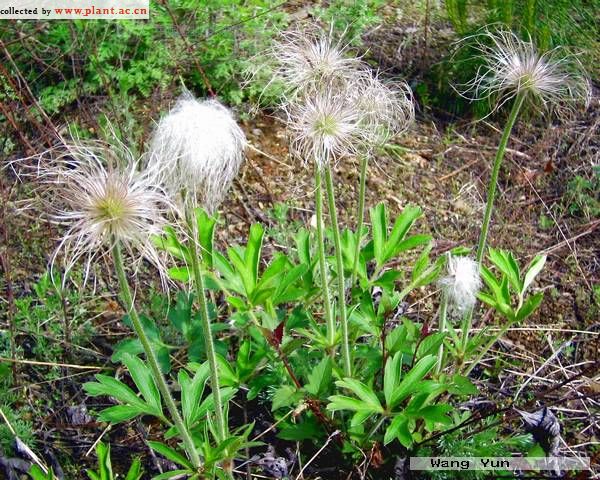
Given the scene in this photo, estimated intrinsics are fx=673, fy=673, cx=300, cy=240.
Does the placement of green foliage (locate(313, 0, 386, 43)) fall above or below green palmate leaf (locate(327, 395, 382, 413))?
above

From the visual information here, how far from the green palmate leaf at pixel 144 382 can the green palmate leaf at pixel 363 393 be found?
51cm

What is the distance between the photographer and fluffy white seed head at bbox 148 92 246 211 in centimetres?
144

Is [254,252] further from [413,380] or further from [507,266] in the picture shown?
[507,266]

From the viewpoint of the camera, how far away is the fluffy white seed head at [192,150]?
1444 mm

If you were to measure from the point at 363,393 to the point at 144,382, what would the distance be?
0.61m

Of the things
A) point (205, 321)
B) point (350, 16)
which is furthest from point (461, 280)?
point (350, 16)

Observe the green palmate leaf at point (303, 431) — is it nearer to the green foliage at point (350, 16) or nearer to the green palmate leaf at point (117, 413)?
the green palmate leaf at point (117, 413)

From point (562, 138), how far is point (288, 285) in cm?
227

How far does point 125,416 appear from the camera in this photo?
1.81 meters

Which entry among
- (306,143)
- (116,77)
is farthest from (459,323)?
(116,77)

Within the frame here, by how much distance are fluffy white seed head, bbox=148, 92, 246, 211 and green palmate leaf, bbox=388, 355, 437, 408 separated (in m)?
0.80

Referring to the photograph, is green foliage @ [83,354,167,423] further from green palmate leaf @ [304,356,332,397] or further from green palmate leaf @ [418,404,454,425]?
green palmate leaf @ [418,404,454,425]

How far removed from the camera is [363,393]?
1922 millimetres

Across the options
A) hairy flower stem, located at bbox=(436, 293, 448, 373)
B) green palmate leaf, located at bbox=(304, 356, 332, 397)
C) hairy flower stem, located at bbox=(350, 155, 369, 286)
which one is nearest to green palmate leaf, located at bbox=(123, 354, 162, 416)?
green palmate leaf, located at bbox=(304, 356, 332, 397)
